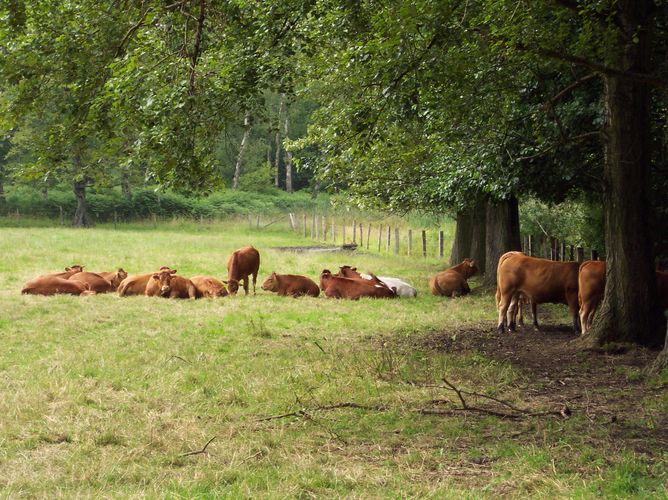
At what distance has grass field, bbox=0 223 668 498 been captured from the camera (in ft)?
17.6

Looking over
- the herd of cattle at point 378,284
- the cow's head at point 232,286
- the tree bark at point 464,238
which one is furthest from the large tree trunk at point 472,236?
the cow's head at point 232,286

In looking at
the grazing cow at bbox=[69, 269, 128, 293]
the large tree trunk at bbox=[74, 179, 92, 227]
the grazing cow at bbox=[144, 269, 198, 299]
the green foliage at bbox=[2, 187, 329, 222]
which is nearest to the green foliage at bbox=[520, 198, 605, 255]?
the grazing cow at bbox=[144, 269, 198, 299]

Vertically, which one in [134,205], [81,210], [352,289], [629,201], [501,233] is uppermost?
[134,205]

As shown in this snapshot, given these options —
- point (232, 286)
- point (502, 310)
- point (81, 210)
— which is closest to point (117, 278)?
point (232, 286)

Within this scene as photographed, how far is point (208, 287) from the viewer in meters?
A: 16.8

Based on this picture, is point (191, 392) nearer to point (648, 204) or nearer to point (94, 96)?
point (94, 96)

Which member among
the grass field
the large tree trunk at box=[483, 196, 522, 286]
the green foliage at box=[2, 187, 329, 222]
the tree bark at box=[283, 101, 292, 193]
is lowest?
the grass field

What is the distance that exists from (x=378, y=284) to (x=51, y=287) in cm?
662

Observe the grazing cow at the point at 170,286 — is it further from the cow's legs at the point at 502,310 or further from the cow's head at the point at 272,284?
the cow's legs at the point at 502,310

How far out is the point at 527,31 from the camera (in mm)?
9820

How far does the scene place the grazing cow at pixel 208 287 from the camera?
16703 millimetres

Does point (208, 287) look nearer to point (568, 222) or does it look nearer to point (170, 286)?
point (170, 286)

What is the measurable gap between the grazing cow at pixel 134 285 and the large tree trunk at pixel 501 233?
6934 millimetres

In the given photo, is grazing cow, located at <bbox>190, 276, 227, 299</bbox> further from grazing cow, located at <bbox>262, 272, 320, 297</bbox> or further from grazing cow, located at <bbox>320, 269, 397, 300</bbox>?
grazing cow, located at <bbox>320, 269, 397, 300</bbox>
